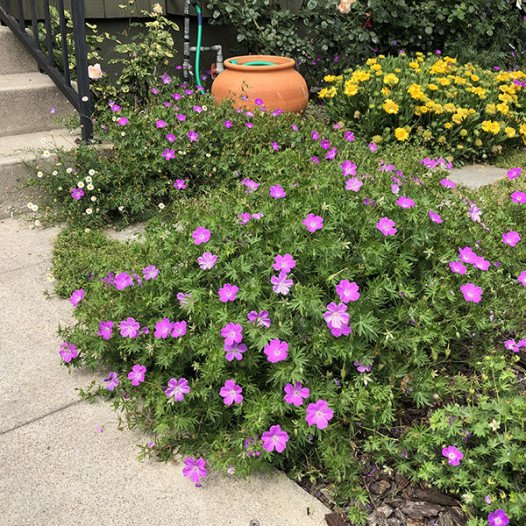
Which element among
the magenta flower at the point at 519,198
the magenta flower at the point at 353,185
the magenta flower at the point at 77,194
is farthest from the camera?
the magenta flower at the point at 77,194

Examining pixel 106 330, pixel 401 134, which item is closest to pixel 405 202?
pixel 106 330

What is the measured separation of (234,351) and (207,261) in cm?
38

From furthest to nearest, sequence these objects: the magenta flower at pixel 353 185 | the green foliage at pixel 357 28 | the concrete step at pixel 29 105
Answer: the green foliage at pixel 357 28 < the concrete step at pixel 29 105 < the magenta flower at pixel 353 185

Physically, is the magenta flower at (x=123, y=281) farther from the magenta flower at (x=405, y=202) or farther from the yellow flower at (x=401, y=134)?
the yellow flower at (x=401, y=134)

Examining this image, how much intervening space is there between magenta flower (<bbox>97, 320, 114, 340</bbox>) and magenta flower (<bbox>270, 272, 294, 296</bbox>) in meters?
0.62

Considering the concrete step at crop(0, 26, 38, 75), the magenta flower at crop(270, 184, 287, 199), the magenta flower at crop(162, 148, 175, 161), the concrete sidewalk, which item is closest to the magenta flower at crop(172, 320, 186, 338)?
the concrete sidewalk

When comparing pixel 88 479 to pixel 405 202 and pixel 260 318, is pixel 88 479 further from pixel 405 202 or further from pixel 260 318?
pixel 405 202

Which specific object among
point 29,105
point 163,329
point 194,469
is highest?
point 163,329

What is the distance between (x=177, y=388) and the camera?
6.06ft

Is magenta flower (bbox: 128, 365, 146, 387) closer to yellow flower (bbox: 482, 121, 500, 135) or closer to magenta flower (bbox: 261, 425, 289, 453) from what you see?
magenta flower (bbox: 261, 425, 289, 453)

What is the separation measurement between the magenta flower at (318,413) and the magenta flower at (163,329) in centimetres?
53

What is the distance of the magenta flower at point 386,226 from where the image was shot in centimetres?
204

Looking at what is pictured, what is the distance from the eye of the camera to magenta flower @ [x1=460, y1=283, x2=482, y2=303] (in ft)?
6.51

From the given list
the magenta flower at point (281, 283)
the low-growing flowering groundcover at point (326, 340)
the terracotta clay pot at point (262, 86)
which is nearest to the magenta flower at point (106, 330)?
the low-growing flowering groundcover at point (326, 340)
